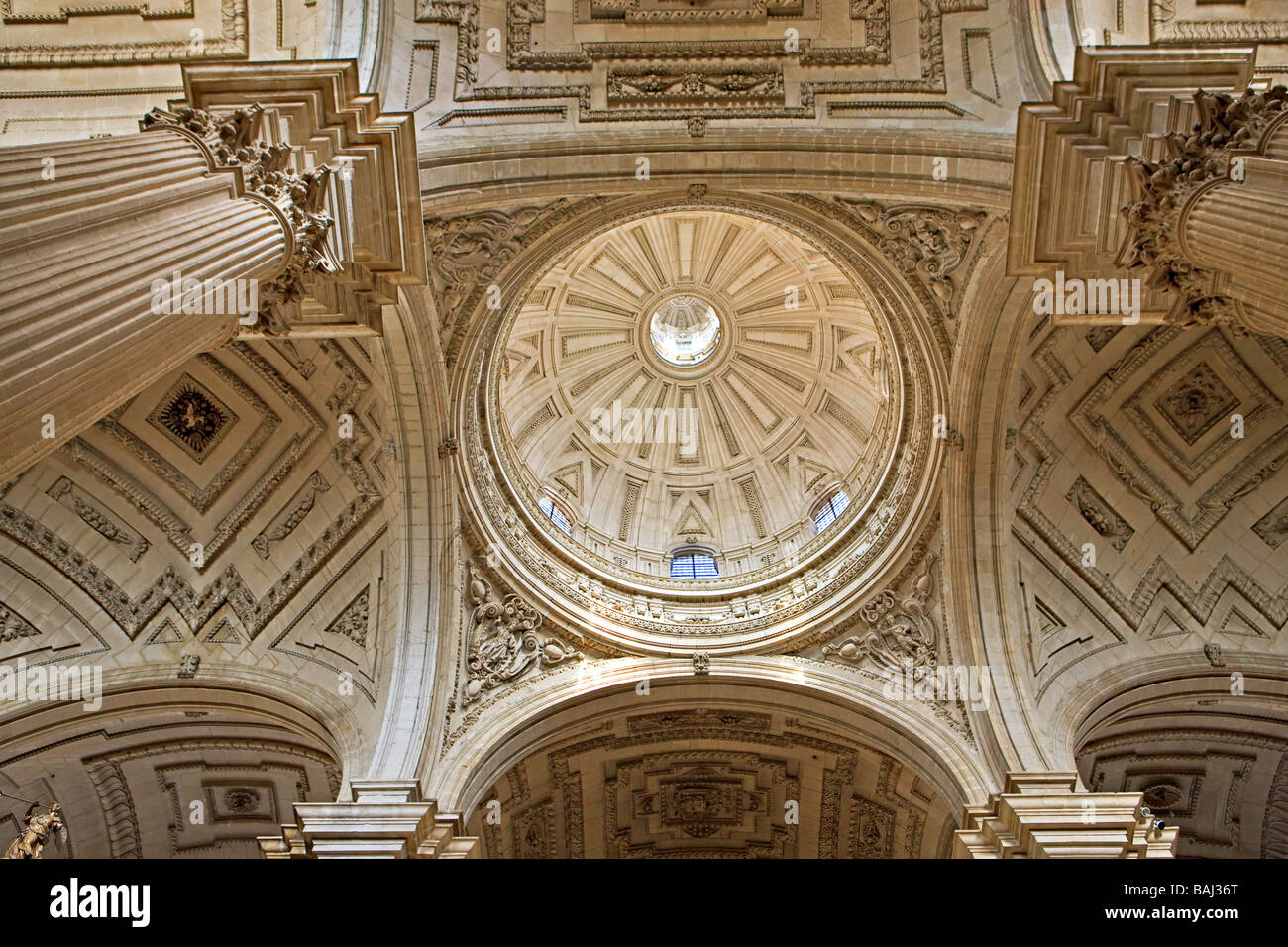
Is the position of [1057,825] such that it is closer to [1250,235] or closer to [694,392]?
[1250,235]

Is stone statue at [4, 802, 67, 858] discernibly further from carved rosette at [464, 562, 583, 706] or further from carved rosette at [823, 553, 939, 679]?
carved rosette at [823, 553, 939, 679]

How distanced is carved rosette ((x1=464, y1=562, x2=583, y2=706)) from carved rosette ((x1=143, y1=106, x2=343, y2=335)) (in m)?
7.24

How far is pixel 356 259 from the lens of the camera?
10906mm

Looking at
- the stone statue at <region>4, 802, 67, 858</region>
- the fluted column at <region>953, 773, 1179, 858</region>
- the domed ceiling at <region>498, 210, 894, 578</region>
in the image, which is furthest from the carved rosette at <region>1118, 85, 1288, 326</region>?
the stone statue at <region>4, 802, 67, 858</region>

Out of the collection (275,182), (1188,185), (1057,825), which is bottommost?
(1057,825)

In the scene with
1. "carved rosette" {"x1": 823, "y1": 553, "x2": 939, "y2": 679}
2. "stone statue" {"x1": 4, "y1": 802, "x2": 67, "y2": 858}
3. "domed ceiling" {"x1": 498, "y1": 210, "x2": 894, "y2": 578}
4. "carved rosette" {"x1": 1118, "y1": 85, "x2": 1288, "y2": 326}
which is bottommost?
"stone statue" {"x1": 4, "y1": 802, "x2": 67, "y2": 858}

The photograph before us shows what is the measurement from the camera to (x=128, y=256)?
6.80 meters

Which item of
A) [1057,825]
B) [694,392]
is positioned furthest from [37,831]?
[694,392]

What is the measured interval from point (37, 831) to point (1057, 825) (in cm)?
1322

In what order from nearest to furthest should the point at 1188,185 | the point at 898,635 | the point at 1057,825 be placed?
the point at 1188,185 → the point at 1057,825 → the point at 898,635

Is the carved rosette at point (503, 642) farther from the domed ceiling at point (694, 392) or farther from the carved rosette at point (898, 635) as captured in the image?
the carved rosette at point (898, 635)

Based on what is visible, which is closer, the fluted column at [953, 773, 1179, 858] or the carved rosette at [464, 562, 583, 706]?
the fluted column at [953, 773, 1179, 858]

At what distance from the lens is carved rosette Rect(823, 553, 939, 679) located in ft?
51.8
